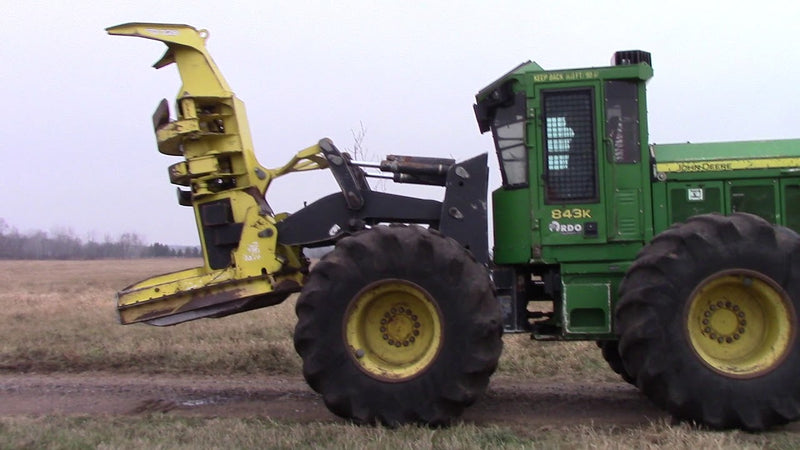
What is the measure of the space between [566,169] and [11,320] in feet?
39.3

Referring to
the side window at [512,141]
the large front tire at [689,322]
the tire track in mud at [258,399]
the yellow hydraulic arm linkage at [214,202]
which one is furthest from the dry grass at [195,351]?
the side window at [512,141]

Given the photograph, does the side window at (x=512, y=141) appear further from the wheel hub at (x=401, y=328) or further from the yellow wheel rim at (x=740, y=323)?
the yellow wheel rim at (x=740, y=323)

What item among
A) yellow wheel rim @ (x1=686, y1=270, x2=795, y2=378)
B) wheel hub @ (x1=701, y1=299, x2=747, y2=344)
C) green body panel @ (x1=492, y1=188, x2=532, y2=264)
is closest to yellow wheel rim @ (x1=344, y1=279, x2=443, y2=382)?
green body panel @ (x1=492, y1=188, x2=532, y2=264)

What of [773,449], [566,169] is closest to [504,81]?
[566,169]

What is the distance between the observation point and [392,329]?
6.74m

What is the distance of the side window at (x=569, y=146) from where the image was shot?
7.20m

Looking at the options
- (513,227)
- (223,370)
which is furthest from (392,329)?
(223,370)

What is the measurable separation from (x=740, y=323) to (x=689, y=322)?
19.7 inches

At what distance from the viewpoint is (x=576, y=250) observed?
23.6 ft

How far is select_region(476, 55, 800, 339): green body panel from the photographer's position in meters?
7.15

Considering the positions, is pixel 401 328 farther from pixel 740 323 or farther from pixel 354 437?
pixel 740 323

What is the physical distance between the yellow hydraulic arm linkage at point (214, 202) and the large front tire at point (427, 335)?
1235 millimetres

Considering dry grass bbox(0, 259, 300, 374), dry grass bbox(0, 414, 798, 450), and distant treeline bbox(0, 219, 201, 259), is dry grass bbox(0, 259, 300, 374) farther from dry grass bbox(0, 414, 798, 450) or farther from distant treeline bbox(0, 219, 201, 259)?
distant treeline bbox(0, 219, 201, 259)

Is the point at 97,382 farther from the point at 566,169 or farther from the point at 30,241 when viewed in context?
the point at 30,241
